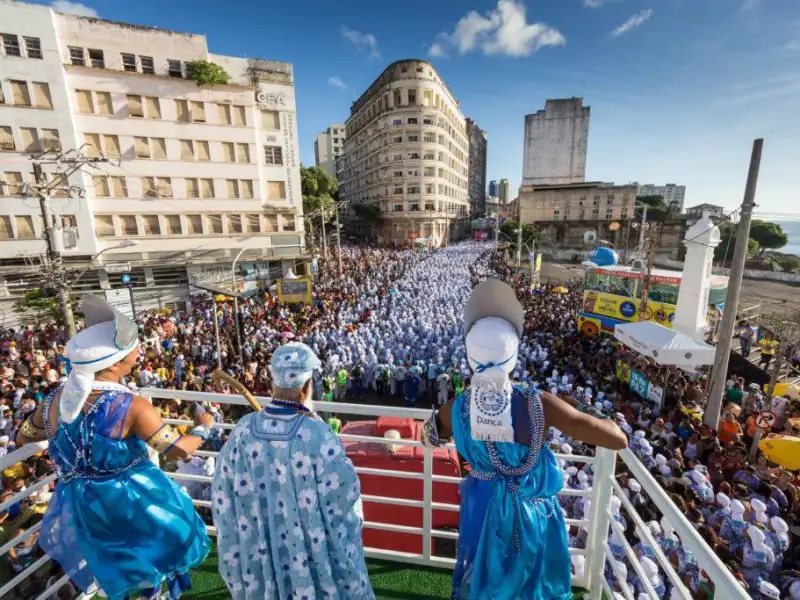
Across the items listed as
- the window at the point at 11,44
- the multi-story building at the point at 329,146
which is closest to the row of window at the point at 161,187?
the window at the point at 11,44

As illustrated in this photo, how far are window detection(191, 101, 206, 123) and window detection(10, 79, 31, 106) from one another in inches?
270

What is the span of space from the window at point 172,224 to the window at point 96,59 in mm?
7678

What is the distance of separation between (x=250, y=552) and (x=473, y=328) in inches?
58.0

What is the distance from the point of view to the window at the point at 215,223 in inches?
890

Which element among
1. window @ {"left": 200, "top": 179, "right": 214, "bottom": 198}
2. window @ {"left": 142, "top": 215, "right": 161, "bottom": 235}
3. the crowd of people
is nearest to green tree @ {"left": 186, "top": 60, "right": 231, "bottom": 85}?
window @ {"left": 200, "top": 179, "right": 214, "bottom": 198}

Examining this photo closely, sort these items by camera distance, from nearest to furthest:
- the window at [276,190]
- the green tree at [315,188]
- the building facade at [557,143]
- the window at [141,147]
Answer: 1. the window at [141,147]
2. the window at [276,190]
3. the green tree at [315,188]
4. the building facade at [557,143]

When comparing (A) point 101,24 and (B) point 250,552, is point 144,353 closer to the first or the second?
(B) point 250,552

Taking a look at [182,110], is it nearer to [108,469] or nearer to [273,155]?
[273,155]

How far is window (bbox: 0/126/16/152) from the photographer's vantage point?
59.9 ft

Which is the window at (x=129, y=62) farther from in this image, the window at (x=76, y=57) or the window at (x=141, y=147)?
the window at (x=141, y=147)

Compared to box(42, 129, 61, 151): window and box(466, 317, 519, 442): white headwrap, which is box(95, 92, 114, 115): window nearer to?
box(42, 129, 61, 151): window

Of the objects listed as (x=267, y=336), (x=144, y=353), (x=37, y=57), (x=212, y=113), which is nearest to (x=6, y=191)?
(x=37, y=57)

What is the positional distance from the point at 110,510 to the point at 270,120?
82.0 ft

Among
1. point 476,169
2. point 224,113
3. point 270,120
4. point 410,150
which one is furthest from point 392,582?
point 476,169
